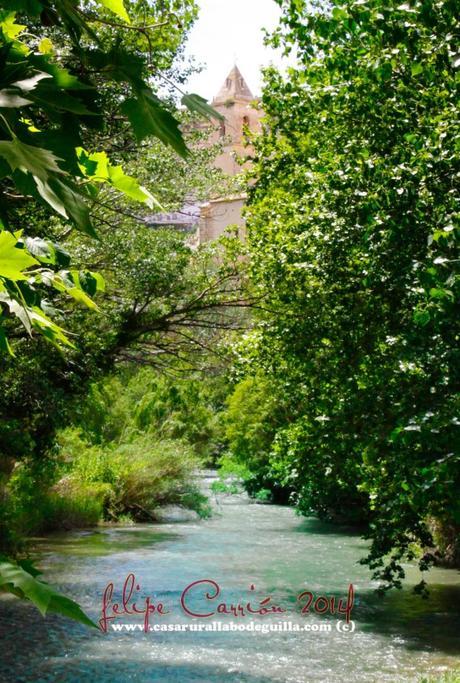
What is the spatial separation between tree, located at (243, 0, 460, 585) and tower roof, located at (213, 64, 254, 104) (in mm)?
86875

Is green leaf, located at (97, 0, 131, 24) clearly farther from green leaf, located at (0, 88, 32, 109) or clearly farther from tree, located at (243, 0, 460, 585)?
tree, located at (243, 0, 460, 585)

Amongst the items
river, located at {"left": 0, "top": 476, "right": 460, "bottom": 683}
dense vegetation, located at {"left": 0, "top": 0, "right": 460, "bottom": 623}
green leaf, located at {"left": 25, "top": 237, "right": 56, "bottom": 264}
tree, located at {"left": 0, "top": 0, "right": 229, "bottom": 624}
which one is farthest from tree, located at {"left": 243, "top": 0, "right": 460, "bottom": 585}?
tree, located at {"left": 0, "top": 0, "right": 229, "bottom": 624}

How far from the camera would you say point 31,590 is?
123 cm

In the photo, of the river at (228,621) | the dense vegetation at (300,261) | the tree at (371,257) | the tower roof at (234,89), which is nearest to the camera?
the dense vegetation at (300,261)

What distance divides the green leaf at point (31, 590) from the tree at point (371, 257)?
5.10 metres

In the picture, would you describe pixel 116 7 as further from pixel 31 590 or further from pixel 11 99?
pixel 31 590

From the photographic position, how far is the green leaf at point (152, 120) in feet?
4.93

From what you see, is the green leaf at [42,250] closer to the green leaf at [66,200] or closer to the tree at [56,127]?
the tree at [56,127]

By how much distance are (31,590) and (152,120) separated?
75cm

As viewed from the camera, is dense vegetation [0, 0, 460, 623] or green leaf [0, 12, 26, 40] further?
dense vegetation [0, 0, 460, 623]

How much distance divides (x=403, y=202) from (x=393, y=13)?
7.27 ft

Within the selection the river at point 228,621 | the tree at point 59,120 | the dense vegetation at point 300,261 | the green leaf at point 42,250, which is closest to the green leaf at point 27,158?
the tree at point 59,120

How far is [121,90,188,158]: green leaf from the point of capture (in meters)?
1.50

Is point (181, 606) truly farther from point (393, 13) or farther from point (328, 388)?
point (393, 13)
